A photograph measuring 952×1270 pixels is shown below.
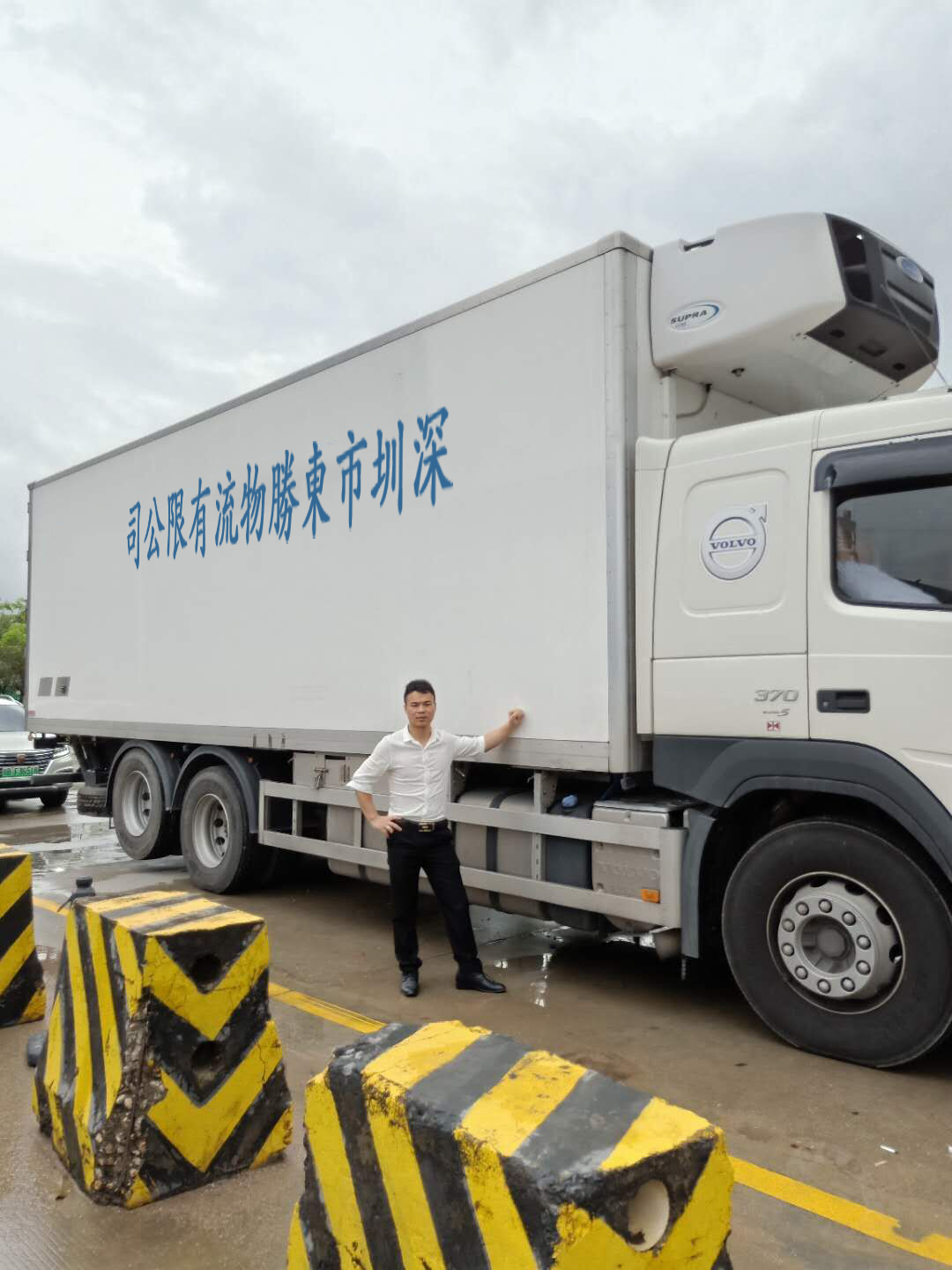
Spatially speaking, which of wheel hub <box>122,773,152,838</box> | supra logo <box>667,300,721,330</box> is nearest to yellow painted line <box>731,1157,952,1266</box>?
supra logo <box>667,300,721,330</box>

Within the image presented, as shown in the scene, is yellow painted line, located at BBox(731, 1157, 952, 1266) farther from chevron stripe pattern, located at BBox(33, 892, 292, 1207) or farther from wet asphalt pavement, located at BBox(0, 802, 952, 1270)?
chevron stripe pattern, located at BBox(33, 892, 292, 1207)

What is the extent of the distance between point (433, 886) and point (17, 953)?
2.13m

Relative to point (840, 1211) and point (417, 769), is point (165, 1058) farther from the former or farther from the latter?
point (417, 769)

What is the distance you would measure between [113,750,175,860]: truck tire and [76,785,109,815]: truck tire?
203 millimetres

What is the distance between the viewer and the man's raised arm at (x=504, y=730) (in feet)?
18.5

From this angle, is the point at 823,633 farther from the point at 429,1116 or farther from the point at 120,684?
the point at 120,684

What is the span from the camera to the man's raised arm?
564cm

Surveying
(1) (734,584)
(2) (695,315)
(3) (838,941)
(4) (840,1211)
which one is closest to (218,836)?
(1) (734,584)

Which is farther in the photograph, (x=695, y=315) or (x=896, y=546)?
(x=695, y=315)

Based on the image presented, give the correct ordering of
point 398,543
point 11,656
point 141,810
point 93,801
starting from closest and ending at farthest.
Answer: point 398,543 → point 141,810 → point 93,801 → point 11,656

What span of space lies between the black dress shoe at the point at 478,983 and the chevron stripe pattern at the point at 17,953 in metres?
2.15

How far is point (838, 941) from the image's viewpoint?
14.6 ft

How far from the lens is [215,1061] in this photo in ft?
11.3

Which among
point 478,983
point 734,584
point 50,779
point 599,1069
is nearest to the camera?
point 599,1069
